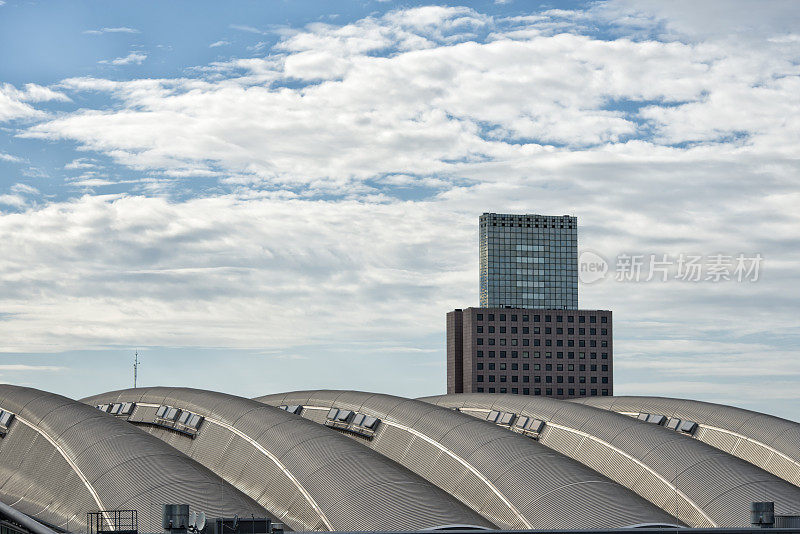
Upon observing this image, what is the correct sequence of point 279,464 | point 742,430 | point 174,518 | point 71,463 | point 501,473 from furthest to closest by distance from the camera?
1. point 742,430
2. point 501,473
3. point 279,464
4. point 71,463
5. point 174,518

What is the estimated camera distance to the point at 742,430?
2702 inches

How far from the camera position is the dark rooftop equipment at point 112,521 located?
42.1 metres

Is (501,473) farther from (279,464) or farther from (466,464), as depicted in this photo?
(279,464)

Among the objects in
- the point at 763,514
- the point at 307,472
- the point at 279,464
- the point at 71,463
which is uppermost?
the point at 71,463

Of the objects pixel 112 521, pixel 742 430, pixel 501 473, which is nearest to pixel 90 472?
pixel 112 521

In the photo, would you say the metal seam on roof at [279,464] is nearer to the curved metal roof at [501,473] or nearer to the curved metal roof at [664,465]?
the curved metal roof at [501,473]

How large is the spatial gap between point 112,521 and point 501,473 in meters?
19.4

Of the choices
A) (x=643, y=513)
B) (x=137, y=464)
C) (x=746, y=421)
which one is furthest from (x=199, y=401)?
(x=746, y=421)

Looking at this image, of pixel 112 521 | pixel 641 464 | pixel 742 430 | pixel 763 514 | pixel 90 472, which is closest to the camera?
pixel 112 521

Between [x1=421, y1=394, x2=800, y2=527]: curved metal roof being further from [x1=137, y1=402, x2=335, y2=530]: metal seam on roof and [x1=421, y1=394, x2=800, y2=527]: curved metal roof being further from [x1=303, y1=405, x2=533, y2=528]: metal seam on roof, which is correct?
[x1=137, y1=402, x2=335, y2=530]: metal seam on roof

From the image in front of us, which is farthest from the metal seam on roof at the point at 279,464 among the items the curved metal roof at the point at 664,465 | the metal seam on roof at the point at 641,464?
the metal seam on roof at the point at 641,464

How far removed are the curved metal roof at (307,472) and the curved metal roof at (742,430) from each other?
26.8 metres

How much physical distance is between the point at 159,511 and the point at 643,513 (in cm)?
2220

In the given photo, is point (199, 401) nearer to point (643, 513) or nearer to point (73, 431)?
point (73, 431)
